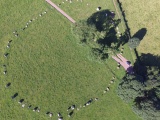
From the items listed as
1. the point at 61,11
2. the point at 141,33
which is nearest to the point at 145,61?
the point at 141,33

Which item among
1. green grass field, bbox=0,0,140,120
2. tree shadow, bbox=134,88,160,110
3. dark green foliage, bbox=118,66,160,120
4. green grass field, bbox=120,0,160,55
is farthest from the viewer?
green grass field, bbox=120,0,160,55

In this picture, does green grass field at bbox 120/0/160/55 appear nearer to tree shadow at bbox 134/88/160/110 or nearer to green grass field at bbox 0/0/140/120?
green grass field at bbox 0/0/140/120

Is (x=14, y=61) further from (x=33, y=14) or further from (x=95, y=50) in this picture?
(x=95, y=50)

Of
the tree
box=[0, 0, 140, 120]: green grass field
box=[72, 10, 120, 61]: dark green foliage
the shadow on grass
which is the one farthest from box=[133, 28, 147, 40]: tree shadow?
box=[72, 10, 120, 61]: dark green foliage

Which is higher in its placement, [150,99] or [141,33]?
[141,33]

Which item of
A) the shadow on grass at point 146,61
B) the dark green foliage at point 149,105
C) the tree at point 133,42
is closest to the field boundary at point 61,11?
the tree at point 133,42

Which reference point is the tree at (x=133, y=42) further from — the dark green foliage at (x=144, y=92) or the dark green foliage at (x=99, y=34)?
the dark green foliage at (x=144, y=92)

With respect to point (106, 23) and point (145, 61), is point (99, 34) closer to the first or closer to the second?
point (106, 23)
